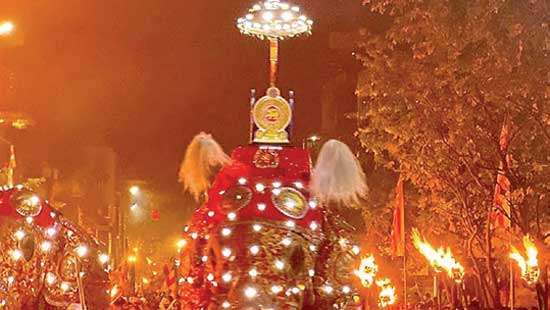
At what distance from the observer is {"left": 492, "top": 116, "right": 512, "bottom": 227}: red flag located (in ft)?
55.2

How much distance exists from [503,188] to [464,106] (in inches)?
79.0

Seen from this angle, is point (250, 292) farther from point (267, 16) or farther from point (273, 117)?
point (267, 16)

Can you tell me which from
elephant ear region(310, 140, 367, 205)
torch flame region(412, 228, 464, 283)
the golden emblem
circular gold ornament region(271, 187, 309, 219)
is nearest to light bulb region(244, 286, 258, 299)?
circular gold ornament region(271, 187, 309, 219)

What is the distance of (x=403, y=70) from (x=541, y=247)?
13.2ft

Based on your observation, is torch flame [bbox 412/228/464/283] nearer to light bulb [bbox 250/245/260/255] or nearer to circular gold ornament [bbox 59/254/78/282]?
circular gold ornament [bbox 59/254/78/282]

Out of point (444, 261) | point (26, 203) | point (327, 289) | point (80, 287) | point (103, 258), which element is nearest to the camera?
point (327, 289)

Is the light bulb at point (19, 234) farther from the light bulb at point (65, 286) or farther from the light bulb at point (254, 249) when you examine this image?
the light bulb at point (254, 249)

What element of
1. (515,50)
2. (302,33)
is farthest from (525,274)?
(302,33)

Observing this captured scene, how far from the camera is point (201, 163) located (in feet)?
35.1

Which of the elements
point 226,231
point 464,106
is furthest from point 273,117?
point 464,106

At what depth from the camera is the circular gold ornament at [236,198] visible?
949cm

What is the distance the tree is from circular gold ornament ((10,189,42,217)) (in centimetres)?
629

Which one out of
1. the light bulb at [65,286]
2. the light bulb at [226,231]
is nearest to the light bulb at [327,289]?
the light bulb at [226,231]

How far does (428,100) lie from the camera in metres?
17.8
